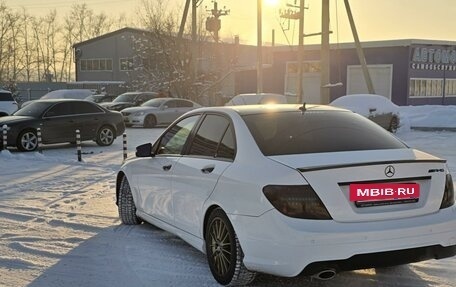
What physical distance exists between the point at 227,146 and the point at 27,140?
11826 mm

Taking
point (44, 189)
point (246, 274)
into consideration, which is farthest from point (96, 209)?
point (246, 274)

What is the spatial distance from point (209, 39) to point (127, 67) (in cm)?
1057

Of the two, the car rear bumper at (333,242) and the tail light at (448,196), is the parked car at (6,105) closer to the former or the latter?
the car rear bumper at (333,242)

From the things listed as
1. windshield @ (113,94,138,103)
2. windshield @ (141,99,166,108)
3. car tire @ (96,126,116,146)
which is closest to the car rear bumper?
car tire @ (96,126,116,146)

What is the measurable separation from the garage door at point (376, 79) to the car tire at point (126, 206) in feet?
106

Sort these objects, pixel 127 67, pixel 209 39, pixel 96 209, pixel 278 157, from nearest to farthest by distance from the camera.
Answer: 1. pixel 278 157
2. pixel 96 209
3. pixel 209 39
4. pixel 127 67

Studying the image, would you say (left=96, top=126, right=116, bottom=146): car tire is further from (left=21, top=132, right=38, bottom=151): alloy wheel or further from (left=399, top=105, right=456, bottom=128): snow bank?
(left=399, top=105, right=456, bottom=128): snow bank

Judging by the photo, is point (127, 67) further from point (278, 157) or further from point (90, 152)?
point (278, 157)

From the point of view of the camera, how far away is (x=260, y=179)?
4.05m

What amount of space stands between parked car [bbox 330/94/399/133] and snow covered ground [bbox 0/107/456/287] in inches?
494

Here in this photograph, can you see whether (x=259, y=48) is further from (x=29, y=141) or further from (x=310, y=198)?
(x=310, y=198)

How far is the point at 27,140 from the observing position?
50.0ft

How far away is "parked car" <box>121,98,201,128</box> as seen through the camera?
24.7 m

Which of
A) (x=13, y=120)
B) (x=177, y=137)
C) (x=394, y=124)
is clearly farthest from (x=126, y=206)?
(x=394, y=124)
